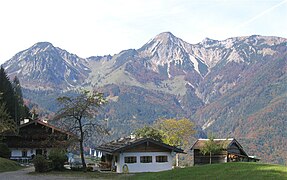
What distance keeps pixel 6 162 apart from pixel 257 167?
26725mm

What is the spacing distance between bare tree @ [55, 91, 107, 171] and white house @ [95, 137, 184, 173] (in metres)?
5.26

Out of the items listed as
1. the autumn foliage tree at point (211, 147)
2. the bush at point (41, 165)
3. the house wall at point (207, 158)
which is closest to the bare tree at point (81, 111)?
the bush at point (41, 165)

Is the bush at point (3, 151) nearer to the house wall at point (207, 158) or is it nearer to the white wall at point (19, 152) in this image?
the white wall at point (19, 152)

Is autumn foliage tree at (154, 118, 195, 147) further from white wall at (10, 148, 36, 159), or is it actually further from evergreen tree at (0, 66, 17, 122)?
evergreen tree at (0, 66, 17, 122)

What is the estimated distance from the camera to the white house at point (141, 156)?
45.0 metres

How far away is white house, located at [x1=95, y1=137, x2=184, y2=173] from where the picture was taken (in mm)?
44969

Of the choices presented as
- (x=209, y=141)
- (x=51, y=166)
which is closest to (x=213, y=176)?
(x=51, y=166)

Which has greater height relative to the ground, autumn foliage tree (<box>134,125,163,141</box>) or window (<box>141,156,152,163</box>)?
autumn foliage tree (<box>134,125,163,141</box>)

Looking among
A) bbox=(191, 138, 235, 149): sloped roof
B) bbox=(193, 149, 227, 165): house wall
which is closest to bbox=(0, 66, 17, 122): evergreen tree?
bbox=(191, 138, 235, 149): sloped roof

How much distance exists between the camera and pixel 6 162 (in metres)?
42.1

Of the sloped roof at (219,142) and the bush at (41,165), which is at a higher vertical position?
the sloped roof at (219,142)

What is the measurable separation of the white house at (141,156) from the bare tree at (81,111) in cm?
526

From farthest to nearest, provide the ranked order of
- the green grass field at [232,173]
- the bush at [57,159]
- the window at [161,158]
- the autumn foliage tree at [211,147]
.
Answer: the autumn foliage tree at [211,147] < the window at [161,158] < the bush at [57,159] < the green grass field at [232,173]

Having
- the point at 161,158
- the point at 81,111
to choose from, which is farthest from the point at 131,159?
the point at 81,111
